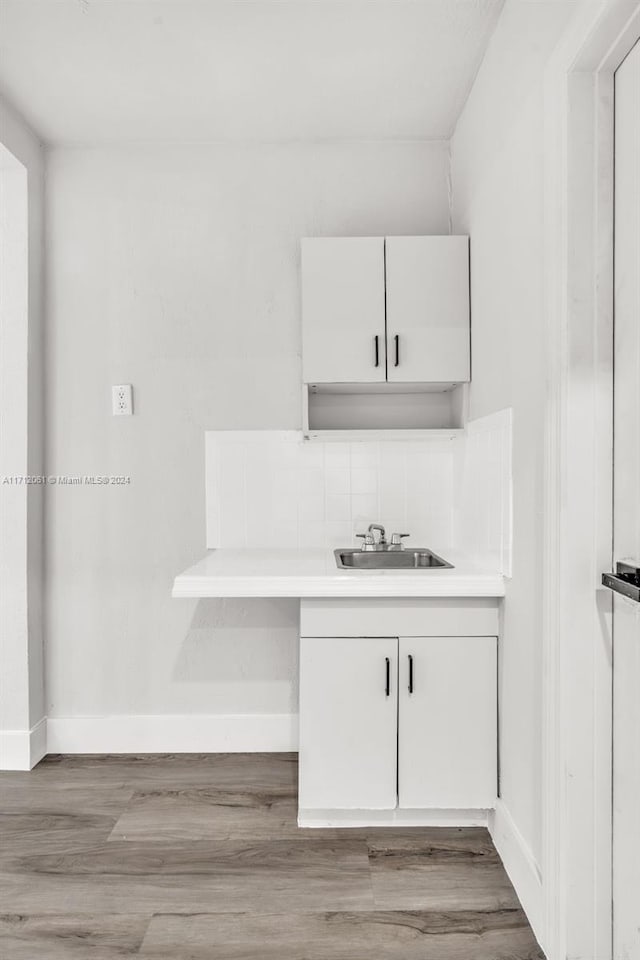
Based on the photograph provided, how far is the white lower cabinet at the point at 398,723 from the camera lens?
6.86 ft

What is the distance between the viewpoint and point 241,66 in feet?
→ 7.31

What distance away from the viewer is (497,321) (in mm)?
2102

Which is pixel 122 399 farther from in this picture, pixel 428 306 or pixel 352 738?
pixel 352 738

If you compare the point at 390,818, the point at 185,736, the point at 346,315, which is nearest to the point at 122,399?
the point at 346,315

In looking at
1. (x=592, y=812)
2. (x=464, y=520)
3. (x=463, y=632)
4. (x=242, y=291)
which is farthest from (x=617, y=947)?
(x=242, y=291)

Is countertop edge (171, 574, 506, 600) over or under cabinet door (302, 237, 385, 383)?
under

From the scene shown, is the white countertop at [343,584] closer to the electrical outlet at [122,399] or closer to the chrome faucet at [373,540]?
the chrome faucet at [373,540]

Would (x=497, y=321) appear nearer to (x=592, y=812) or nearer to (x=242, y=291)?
(x=242, y=291)

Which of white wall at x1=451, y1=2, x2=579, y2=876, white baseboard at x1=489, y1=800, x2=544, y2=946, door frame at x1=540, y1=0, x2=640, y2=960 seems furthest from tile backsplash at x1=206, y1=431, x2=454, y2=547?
door frame at x1=540, y1=0, x2=640, y2=960

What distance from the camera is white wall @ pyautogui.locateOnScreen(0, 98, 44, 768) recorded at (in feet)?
8.64

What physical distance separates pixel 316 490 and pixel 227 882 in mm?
1491

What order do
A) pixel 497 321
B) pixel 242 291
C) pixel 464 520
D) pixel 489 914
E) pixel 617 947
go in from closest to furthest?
pixel 617 947, pixel 489 914, pixel 497 321, pixel 464 520, pixel 242 291

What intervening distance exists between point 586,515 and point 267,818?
60.3 inches

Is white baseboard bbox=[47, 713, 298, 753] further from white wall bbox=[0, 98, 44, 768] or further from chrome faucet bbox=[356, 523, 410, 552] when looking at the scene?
chrome faucet bbox=[356, 523, 410, 552]
